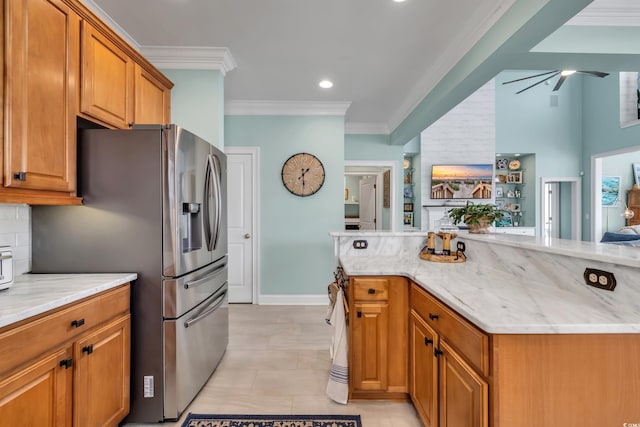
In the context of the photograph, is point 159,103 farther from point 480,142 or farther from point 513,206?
point 513,206

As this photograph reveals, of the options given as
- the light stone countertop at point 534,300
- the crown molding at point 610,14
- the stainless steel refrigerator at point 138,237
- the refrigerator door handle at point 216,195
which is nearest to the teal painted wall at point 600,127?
the crown molding at point 610,14

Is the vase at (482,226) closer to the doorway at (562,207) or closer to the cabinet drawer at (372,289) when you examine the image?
the cabinet drawer at (372,289)

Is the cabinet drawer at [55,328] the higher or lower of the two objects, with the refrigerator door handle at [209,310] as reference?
higher

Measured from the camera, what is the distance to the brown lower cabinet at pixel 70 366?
3.74 ft

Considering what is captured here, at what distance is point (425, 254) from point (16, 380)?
2438mm

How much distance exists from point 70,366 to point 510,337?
5.91 ft

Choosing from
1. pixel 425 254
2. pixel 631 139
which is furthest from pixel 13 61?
pixel 631 139

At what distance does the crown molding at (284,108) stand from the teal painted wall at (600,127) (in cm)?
636

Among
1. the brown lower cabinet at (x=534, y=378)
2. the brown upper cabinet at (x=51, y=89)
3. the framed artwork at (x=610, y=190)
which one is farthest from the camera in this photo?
the framed artwork at (x=610, y=190)

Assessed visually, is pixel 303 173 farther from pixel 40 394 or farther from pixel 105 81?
→ pixel 40 394

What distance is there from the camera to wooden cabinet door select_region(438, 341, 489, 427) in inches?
43.5

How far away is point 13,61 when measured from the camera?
1.38 m

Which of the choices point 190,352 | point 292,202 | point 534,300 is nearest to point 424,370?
point 534,300

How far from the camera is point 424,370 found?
1.71 metres
